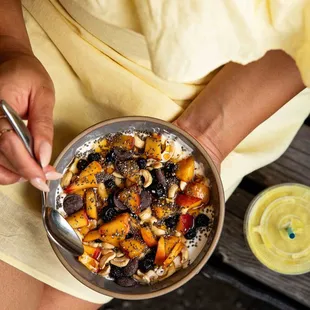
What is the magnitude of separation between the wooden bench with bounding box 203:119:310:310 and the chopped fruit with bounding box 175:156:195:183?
0.36m

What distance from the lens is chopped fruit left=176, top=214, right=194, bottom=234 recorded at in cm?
75

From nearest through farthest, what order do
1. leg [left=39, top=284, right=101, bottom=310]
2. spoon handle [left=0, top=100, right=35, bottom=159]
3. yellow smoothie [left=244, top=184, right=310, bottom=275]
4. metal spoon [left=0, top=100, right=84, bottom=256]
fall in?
spoon handle [left=0, top=100, right=35, bottom=159] < metal spoon [left=0, top=100, right=84, bottom=256] < leg [left=39, top=284, right=101, bottom=310] < yellow smoothie [left=244, top=184, right=310, bottom=275]

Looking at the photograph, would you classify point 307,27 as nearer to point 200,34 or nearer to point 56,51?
point 200,34

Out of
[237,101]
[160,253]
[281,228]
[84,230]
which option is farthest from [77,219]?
[281,228]

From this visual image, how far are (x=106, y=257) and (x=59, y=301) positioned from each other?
168mm

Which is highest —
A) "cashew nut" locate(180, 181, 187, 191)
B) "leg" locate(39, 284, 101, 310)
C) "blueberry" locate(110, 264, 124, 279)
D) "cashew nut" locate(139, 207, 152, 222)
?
"cashew nut" locate(180, 181, 187, 191)

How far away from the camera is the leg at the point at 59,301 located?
2.80 ft

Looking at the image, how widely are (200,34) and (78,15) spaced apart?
0.30 metres

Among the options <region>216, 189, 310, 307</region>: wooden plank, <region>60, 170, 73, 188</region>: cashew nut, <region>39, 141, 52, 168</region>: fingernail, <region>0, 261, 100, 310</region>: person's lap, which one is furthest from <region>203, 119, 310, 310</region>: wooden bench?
<region>39, 141, 52, 168</region>: fingernail

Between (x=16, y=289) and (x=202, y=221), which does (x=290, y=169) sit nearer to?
(x=202, y=221)

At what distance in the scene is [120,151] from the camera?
0.74 metres

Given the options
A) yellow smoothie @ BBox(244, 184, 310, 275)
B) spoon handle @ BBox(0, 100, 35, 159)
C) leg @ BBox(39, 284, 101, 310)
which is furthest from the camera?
yellow smoothie @ BBox(244, 184, 310, 275)

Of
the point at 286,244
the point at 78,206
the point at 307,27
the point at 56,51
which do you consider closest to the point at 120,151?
the point at 78,206

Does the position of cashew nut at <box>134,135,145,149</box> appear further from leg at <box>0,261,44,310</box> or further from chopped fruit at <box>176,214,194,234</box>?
leg at <box>0,261,44,310</box>
